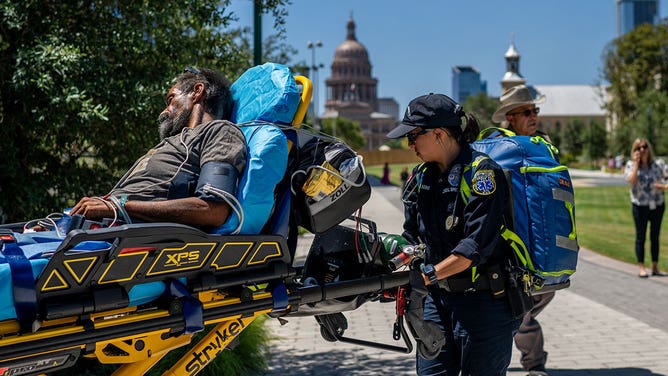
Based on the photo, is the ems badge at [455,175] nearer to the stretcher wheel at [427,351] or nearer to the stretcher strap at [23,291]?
the stretcher wheel at [427,351]

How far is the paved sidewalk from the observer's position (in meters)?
6.90

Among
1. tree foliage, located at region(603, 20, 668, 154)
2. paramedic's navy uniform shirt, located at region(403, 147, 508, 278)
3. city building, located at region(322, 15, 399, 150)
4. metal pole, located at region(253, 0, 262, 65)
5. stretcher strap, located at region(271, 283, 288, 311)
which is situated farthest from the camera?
city building, located at region(322, 15, 399, 150)

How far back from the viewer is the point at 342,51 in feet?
607

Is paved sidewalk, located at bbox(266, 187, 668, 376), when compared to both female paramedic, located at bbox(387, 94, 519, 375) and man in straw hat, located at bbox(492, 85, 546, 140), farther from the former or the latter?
female paramedic, located at bbox(387, 94, 519, 375)

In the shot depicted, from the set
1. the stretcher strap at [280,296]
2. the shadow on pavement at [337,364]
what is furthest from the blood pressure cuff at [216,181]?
the shadow on pavement at [337,364]

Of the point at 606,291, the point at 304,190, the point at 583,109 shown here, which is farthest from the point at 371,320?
the point at 583,109

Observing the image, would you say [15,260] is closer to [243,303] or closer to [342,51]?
[243,303]

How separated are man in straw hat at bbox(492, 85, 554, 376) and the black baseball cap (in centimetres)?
190

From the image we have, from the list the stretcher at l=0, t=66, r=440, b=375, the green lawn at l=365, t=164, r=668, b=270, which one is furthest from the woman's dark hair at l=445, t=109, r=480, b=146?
the green lawn at l=365, t=164, r=668, b=270

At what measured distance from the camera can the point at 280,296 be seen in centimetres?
355

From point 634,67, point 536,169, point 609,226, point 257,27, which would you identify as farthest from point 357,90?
point 536,169

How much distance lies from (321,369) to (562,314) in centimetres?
357

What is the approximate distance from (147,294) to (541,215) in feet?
6.96

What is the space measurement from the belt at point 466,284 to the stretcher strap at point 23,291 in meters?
2.01
